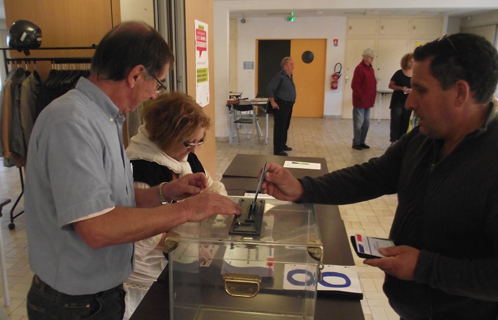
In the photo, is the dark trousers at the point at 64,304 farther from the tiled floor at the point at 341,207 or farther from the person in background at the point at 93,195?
the tiled floor at the point at 341,207

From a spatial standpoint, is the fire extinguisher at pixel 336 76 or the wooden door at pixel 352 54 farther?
the fire extinguisher at pixel 336 76

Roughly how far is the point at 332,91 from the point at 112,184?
9.97 m

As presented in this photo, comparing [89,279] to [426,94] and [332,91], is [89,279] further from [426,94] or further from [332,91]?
[332,91]

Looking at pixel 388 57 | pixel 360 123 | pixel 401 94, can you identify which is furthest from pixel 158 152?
pixel 388 57

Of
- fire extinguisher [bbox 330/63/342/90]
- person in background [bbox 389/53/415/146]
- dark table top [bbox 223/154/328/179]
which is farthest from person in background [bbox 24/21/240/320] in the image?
fire extinguisher [bbox 330/63/342/90]

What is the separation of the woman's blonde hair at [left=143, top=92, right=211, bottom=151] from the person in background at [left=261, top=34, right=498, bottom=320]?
38.3 inches

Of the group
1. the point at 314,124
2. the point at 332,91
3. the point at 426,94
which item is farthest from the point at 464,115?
the point at 332,91

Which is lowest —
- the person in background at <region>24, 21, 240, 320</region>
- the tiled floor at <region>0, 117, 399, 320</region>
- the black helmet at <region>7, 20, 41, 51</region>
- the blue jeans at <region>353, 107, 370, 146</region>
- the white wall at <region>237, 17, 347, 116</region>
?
the tiled floor at <region>0, 117, 399, 320</region>

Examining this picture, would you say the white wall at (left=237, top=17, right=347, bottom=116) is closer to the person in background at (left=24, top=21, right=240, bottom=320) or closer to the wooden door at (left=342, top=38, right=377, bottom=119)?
the wooden door at (left=342, top=38, right=377, bottom=119)

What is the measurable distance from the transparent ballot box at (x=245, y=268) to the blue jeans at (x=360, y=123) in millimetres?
5695

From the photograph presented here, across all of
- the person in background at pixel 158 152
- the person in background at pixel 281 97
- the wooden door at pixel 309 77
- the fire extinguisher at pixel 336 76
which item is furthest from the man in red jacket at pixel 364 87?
the person in background at pixel 158 152

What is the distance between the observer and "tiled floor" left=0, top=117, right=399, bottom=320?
2588mm

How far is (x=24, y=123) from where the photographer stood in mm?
3379

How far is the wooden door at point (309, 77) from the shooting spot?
34.0 feet
